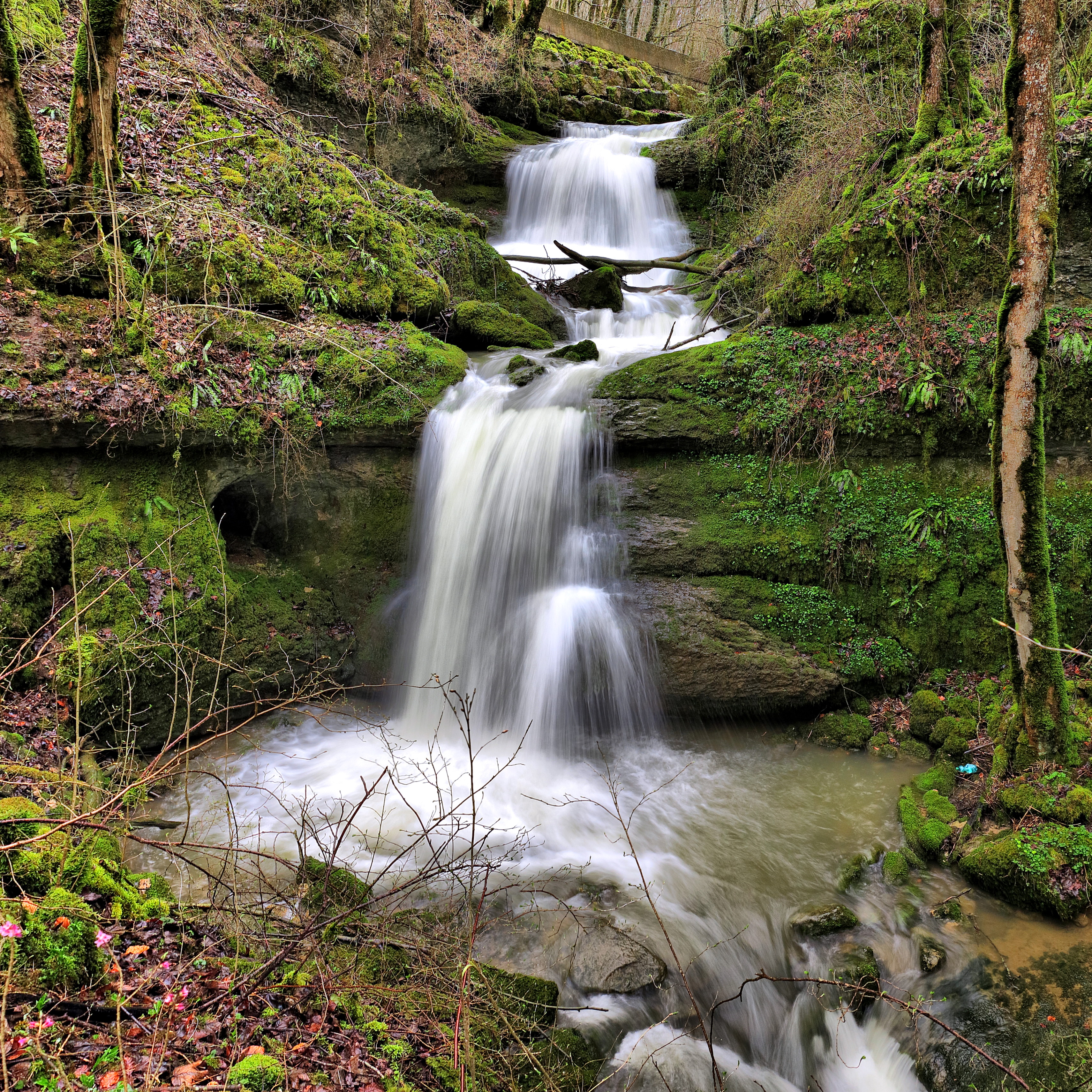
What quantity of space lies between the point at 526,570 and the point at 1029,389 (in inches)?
178

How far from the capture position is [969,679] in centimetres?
611

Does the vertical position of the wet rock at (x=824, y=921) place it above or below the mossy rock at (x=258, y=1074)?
below

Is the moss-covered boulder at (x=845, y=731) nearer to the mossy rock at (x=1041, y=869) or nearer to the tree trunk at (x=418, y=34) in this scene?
the mossy rock at (x=1041, y=869)

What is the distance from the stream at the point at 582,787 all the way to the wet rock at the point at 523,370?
107 millimetres

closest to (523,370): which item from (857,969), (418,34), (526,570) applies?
(526,570)

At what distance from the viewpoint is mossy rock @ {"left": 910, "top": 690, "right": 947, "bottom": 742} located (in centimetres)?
592

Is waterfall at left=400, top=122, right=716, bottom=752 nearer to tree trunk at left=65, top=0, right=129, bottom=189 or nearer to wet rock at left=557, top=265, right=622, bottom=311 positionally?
wet rock at left=557, top=265, right=622, bottom=311

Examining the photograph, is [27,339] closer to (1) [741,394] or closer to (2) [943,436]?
(1) [741,394]

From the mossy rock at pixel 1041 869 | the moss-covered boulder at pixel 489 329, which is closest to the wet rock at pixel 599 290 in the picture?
the moss-covered boulder at pixel 489 329

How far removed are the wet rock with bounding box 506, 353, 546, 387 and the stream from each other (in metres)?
0.11

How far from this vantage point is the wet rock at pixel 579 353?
28.8 ft

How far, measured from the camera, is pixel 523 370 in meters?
8.17

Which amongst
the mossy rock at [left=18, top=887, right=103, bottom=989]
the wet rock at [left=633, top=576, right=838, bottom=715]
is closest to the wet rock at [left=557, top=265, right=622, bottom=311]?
the wet rock at [left=633, top=576, right=838, bottom=715]

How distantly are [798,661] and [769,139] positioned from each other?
1065 centimetres
